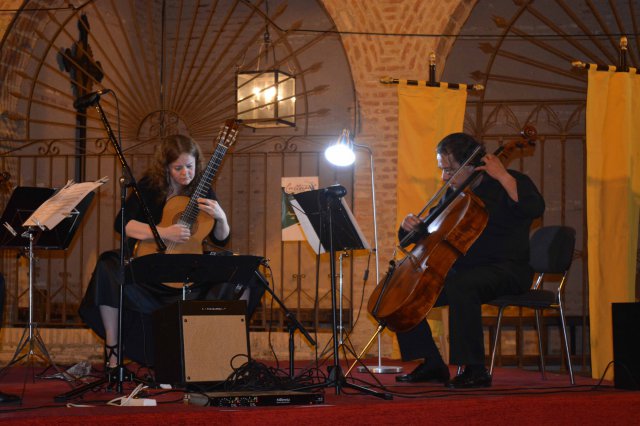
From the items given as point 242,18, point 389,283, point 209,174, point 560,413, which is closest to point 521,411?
point 560,413

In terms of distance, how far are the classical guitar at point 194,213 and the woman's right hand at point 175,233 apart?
74mm

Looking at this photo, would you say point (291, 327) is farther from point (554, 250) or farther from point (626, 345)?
point (554, 250)

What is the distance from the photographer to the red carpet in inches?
135

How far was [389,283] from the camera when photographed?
15.5 ft

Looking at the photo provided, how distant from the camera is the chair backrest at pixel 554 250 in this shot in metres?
5.38

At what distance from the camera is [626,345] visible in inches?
179

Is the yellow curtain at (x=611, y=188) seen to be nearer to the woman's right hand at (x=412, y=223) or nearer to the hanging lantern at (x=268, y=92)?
the woman's right hand at (x=412, y=223)

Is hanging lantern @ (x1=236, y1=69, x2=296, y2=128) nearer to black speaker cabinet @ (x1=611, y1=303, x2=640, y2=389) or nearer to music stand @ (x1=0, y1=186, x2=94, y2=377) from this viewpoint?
music stand @ (x1=0, y1=186, x2=94, y2=377)

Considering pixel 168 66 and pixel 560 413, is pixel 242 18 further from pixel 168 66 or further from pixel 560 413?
pixel 560 413

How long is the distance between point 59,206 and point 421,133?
3.27 meters

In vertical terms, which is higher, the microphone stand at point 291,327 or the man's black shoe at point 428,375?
the microphone stand at point 291,327

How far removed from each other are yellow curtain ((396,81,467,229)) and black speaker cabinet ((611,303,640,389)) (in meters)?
2.50

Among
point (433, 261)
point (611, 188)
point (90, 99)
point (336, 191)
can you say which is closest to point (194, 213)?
point (90, 99)

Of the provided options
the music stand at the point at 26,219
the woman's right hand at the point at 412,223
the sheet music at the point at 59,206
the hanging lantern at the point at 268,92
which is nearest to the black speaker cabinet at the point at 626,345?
the woman's right hand at the point at 412,223
